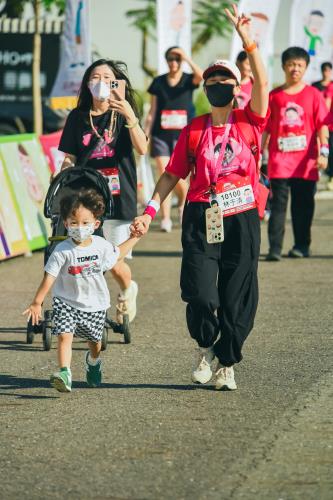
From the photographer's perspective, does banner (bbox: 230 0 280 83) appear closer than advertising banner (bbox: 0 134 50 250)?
No

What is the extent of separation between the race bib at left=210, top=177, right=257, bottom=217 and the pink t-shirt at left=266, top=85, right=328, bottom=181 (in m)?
5.96

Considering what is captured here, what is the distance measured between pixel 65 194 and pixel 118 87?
84cm

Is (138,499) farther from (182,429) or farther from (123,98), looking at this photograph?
(123,98)

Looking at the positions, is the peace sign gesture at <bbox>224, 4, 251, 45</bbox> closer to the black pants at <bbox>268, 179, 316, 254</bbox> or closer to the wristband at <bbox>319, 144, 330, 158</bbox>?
the wristband at <bbox>319, 144, 330, 158</bbox>

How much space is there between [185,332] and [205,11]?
37.5 m

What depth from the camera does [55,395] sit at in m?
7.39

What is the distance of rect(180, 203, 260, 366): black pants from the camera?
721 cm

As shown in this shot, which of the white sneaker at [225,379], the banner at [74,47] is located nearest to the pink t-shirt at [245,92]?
the banner at [74,47]

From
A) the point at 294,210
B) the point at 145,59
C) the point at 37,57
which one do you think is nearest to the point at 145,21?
the point at 145,59

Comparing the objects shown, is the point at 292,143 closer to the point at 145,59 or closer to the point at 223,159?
the point at 223,159

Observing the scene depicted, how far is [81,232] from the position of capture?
23.8ft

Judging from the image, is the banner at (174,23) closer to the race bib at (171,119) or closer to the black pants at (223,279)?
the race bib at (171,119)

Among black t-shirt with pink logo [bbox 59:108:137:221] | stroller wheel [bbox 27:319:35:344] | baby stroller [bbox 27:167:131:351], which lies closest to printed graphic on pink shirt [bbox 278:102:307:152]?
black t-shirt with pink logo [bbox 59:108:137:221]

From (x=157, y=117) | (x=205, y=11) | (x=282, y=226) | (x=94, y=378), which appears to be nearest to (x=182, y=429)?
(x=94, y=378)
